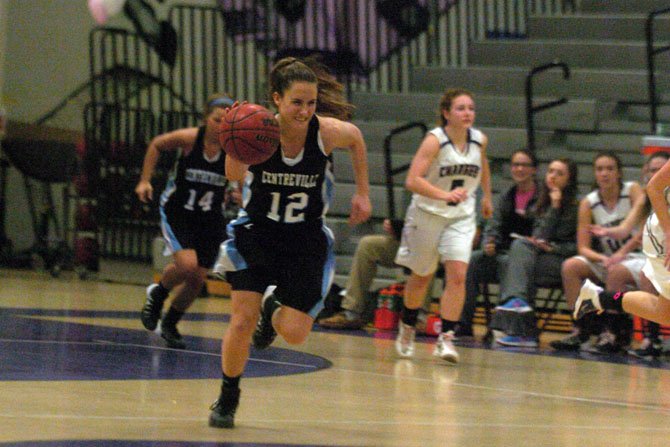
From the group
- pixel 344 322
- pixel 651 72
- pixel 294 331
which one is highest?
pixel 651 72

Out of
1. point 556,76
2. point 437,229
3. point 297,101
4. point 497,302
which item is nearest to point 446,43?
point 556,76

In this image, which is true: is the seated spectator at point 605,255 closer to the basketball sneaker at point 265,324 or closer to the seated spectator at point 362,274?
the seated spectator at point 362,274

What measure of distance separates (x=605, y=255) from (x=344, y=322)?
2183mm

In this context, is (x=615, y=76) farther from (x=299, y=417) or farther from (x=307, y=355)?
(x=299, y=417)

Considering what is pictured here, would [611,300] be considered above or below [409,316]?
above

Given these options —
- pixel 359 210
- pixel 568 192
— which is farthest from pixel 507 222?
pixel 359 210

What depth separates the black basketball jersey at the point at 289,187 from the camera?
572 centimetres

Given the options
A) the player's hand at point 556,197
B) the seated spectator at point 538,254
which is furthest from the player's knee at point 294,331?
the player's hand at point 556,197

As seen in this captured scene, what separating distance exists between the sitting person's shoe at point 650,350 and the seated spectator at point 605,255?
0.79ft

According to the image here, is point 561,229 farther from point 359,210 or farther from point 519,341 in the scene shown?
point 359,210

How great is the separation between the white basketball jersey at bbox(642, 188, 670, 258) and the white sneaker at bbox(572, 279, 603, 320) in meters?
0.74

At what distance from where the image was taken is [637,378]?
7844 millimetres

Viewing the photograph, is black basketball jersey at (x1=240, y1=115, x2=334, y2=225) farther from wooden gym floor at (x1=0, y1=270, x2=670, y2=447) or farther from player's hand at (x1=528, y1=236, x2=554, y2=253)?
player's hand at (x1=528, y1=236, x2=554, y2=253)

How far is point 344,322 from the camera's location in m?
10.5
